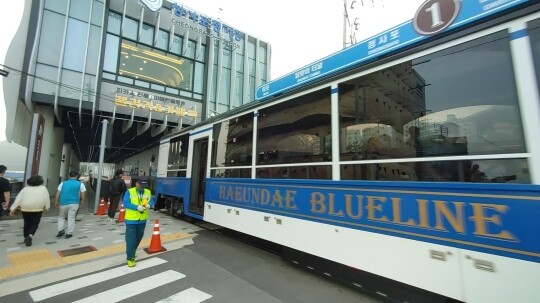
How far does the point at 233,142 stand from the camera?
6711mm

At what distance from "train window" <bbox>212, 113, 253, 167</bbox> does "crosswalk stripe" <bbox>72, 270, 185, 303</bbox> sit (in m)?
2.45

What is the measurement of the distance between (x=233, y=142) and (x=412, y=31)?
13.5ft

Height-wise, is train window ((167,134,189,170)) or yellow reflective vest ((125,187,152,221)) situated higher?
train window ((167,134,189,170))

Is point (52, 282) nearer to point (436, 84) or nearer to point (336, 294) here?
point (336, 294)

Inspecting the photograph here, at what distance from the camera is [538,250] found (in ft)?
8.05

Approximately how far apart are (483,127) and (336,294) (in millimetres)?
2797

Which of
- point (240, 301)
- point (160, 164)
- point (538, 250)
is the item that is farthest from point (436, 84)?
point (160, 164)

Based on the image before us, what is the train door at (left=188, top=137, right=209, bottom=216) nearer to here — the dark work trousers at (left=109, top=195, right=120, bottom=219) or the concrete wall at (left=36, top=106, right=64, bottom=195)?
the dark work trousers at (left=109, top=195, right=120, bottom=219)

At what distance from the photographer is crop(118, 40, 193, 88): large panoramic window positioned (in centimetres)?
1736

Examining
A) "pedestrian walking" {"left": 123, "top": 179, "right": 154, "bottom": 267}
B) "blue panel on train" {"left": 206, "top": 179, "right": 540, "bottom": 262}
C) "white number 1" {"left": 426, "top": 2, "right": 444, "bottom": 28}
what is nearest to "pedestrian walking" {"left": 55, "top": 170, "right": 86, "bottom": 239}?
"pedestrian walking" {"left": 123, "top": 179, "right": 154, "bottom": 267}

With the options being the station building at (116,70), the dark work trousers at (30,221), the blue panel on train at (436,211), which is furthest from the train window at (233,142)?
the station building at (116,70)

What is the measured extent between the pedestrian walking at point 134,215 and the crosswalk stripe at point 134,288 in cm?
81

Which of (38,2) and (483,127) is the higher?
(38,2)

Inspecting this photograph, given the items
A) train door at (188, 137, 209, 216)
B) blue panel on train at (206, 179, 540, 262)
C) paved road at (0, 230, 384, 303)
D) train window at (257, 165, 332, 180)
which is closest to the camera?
blue panel on train at (206, 179, 540, 262)
